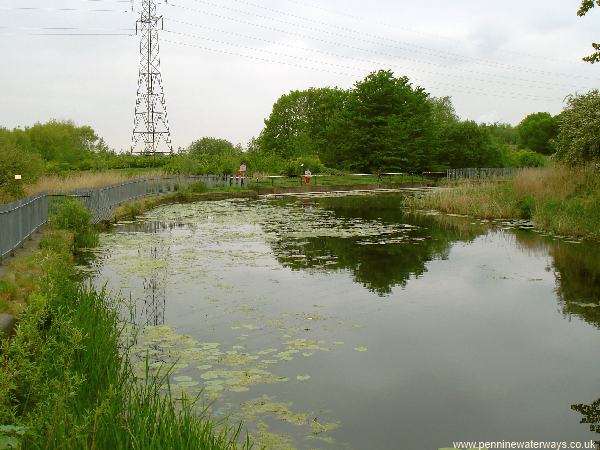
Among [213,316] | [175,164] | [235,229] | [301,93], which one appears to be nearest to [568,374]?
[213,316]

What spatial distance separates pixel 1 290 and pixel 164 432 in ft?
17.6

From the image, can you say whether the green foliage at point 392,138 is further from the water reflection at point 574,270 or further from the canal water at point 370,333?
the canal water at point 370,333

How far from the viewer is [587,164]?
23.2 metres

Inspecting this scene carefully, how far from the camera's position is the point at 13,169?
18.4 meters

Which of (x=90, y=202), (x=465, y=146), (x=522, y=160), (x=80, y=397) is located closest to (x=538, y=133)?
(x=522, y=160)

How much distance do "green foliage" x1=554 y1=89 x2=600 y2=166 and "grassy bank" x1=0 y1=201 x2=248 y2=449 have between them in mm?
19302

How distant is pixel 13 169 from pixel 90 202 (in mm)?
2804

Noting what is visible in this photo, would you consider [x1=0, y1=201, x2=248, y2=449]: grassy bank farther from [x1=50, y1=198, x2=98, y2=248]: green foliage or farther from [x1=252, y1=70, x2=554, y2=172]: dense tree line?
[x1=252, y1=70, x2=554, y2=172]: dense tree line

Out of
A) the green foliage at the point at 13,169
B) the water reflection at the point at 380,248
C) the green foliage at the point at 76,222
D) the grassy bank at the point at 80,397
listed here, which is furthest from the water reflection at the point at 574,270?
the green foliage at the point at 13,169

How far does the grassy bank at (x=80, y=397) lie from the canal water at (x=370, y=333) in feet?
2.13

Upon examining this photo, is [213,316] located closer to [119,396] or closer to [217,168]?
[119,396]

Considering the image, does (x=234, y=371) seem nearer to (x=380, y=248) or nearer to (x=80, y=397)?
(x=80, y=397)

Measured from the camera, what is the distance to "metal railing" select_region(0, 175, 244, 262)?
11.1 metres

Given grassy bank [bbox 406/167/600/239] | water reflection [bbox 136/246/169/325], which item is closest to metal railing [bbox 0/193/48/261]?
water reflection [bbox 136/246/169/325]
